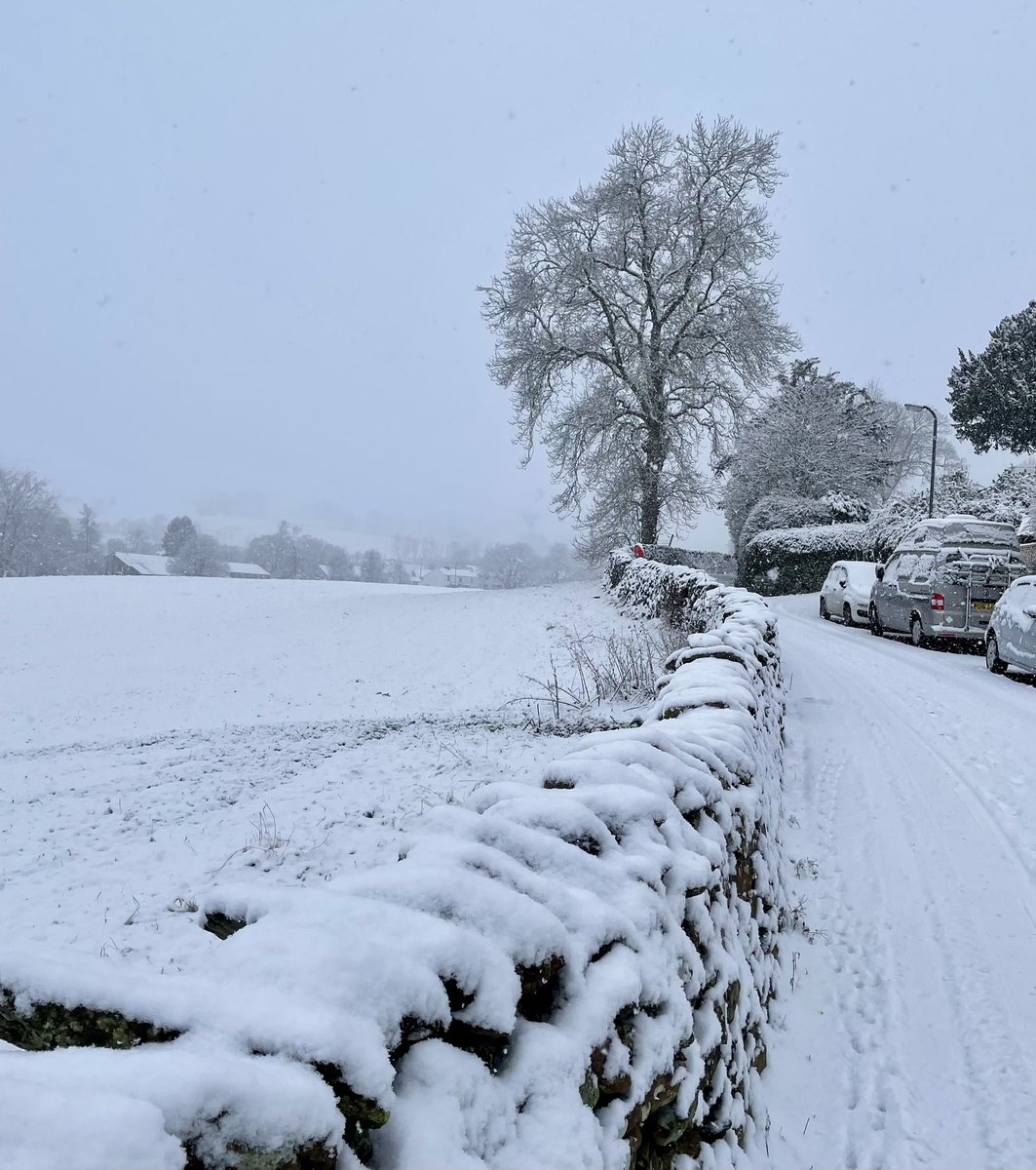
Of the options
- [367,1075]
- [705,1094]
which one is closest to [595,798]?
[705,1094]

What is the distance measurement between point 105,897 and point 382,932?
3592 mm

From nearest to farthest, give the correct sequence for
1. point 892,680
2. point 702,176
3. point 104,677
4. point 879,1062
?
point 879,1062
point 892,680
point 104,677
point 702,176

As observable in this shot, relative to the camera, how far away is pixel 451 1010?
1352 millimetres

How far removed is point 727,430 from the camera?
23.5 m

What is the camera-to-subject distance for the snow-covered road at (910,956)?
2.54 meters

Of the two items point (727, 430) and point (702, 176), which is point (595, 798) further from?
point (702, 176)

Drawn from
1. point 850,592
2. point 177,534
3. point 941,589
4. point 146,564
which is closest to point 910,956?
point 941,589

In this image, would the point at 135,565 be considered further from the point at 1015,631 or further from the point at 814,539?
the point at 1015,631

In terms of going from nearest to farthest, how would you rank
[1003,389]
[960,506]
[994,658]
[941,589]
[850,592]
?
[994,658], [941,589], [850,592], [960,506], [1003,389]

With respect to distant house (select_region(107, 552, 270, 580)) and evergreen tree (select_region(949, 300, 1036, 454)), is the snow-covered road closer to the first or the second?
evergreen tree (select_region(949, 300, 1036, 454))

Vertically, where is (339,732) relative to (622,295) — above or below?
below

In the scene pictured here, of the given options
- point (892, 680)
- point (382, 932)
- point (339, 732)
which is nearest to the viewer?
point (382, 932)

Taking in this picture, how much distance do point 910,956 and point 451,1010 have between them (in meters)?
2.96

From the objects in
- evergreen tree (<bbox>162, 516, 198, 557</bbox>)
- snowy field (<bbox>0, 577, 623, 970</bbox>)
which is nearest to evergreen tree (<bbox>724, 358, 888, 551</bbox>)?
snowy field (<bbox>0, 577, 623, 970</bbox>)
